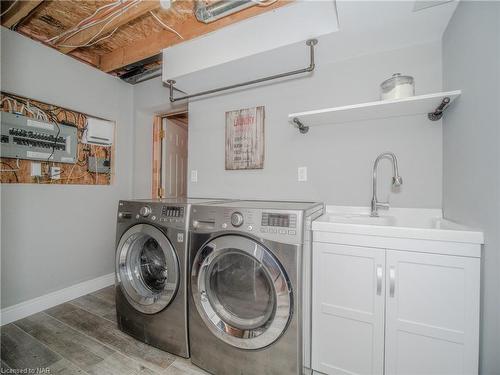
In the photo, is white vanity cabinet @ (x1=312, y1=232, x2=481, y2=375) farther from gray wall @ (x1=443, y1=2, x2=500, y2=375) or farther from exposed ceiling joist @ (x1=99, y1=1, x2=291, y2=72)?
exposed ceiling joist @ (x1=99, y1=1, x2=291, y2=72)

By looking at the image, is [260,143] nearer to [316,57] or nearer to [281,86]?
[281,86]

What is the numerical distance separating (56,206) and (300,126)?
2.47 meters

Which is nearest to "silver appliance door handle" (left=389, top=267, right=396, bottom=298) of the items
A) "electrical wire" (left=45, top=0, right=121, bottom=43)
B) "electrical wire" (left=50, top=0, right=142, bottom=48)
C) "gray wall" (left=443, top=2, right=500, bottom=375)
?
"gray wall" (left=443, top=2, right=500, bottom=375)

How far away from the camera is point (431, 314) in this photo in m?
1.10

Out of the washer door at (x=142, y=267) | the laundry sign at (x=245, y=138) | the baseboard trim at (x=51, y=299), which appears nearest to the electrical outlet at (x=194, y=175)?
the laundry sign at (x=245, y=138)

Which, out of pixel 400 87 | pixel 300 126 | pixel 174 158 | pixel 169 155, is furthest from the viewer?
pixel 174 158

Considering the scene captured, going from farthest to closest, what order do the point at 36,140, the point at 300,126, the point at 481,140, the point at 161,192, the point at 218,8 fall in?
the point at 161,192, the point at 36,140, the point at 300,126, the point at 218,8, the point at 481,140

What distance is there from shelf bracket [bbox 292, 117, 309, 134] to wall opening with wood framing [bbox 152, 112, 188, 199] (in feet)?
5.90

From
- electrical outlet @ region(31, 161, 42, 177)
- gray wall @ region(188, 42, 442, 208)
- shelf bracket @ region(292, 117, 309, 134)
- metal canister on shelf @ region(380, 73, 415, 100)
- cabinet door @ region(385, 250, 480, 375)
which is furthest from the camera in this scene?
electrical outlet @ region(31, 161, 42, 177)

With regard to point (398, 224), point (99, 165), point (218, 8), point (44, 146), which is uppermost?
point (218, 8)

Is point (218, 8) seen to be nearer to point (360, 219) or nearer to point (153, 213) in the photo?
point (153, 213)

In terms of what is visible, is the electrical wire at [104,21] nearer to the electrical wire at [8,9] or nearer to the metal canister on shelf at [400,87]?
the electrical wire at [8,9]

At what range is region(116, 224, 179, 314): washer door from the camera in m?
1.59

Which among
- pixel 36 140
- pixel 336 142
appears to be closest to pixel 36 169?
pixel 36 140
